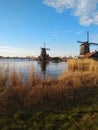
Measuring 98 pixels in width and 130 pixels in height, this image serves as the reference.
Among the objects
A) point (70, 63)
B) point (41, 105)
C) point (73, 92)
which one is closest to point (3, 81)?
point (41, 105)

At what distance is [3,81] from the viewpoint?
7.47 meters

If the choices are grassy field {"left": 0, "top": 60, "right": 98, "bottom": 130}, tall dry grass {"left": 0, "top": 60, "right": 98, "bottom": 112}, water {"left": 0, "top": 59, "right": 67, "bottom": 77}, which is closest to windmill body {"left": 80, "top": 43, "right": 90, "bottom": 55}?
water {"left": 0, "top": 59, "right": 67, "bottom": 77}

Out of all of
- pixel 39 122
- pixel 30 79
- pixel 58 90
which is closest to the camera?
pixel 39 122

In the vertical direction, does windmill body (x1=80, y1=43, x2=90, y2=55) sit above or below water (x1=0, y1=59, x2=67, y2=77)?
above

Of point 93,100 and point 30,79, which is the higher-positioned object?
point 30,79

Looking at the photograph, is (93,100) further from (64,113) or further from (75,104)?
(64,113)

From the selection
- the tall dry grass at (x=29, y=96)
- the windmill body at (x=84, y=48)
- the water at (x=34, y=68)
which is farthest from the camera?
the windmill body at (x=84, y=48)

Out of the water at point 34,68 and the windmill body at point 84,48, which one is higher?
the windmill body at point 84,48

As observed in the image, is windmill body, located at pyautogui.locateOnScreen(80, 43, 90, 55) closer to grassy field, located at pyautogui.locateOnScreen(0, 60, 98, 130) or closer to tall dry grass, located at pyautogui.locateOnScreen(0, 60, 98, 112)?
grassy field, located at pyautogui.locateOnScreen(0, 60, 98, 130)

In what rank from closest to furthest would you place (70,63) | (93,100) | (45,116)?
(45,116) → (93,100) → (70,63)

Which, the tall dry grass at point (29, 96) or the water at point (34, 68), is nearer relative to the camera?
the tall dry grass at point (29, 96)

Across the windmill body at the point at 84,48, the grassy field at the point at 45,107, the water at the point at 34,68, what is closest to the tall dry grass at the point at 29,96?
the grassy field at the point at 45,107

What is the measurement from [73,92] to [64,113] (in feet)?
8.35

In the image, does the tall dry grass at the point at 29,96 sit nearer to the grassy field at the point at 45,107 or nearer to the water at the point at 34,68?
the grassy field at the point at 45,107
